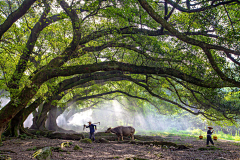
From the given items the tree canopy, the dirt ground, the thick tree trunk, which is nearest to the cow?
the dirt ground

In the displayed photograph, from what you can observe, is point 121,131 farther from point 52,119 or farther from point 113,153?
point 52,119

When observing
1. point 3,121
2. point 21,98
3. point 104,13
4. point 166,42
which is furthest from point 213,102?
point 3,121

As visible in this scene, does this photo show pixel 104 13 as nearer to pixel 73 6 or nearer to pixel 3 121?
pixel 73 6

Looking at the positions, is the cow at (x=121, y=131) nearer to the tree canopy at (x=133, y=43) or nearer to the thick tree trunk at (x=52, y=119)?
the tree canopy at (x=133, y=43)

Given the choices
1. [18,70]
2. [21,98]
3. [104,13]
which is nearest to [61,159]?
[21,98]

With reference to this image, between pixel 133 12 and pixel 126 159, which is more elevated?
pixel 133 12

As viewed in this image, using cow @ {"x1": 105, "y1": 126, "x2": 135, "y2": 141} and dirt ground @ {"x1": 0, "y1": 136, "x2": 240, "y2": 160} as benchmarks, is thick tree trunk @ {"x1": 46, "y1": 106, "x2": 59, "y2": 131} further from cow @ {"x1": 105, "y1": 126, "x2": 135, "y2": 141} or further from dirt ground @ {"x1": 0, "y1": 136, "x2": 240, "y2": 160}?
dirt ground @ {"x1": 0, "y1": 136, "x2": 240, "y2": 160}

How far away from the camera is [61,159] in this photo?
6219 mm

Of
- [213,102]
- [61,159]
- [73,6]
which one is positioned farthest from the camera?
[213,102]

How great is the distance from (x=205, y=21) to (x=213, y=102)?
7.40 metres

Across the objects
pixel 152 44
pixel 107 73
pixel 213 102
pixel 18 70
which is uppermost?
pixel 152 44

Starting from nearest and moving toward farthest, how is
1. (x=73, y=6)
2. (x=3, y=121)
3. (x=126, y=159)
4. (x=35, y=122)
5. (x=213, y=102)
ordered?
(x=126, y=159), (x=3, y=121), (x=73, y=6), (x=213, y=102), (x=35, y=122)

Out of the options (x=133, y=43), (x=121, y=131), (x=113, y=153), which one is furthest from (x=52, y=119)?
(x=133, y=43)

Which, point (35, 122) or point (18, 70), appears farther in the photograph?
point (35, 122)
